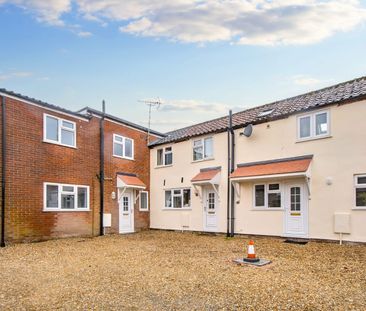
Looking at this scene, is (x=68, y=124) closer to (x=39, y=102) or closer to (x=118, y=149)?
(x=39, y=102)

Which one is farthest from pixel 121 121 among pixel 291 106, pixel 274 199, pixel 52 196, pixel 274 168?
pixel 274 199

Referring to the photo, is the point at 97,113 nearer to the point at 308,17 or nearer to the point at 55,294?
the point at 308,17

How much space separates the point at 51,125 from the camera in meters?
13.3

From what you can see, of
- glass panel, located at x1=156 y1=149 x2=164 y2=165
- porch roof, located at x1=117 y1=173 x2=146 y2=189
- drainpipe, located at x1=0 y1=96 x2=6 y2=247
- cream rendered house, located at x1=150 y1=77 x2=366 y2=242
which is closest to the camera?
cream rendered house, located at x1=150 y1=77 x2=366 y2=242

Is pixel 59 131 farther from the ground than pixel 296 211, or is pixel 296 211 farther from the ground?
pixel 59 131

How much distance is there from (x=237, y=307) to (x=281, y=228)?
8.35m

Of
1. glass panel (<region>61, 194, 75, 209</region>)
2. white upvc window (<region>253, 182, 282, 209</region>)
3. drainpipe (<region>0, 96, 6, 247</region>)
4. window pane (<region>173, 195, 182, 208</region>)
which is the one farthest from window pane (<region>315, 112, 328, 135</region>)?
drainpipe (<region>0, 96, 6, 247</region>)

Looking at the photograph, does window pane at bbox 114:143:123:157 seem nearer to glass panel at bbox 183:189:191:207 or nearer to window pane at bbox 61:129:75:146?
window pane at bbox 61:129:75:146

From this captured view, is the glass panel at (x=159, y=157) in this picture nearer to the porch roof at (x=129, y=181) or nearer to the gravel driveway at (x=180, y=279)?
the porch roof at (x=129, y=181)

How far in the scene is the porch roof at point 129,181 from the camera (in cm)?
1585

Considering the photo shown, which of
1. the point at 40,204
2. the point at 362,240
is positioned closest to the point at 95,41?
the point at 40,204

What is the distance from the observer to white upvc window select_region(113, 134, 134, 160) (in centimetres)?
1625

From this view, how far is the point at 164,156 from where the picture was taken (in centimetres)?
1783

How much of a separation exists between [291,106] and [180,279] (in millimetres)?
9506
